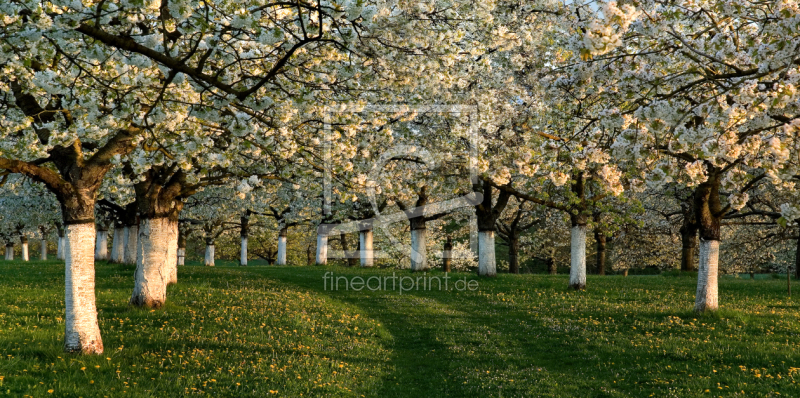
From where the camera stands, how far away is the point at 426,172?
82.0 ft

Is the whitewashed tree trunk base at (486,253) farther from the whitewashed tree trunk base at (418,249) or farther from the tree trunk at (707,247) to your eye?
the tree trunk at (707,247)

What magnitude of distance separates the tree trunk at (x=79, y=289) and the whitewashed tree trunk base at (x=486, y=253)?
1996cm

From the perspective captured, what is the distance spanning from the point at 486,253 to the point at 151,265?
650 inches

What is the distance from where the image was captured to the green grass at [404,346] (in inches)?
396

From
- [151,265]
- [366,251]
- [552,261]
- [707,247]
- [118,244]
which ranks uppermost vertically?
[707,247]

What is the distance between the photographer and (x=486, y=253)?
28.1m

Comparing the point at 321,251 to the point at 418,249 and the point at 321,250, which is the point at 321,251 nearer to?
the point at 321,250

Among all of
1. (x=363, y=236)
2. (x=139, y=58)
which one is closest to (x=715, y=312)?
(x=139, y=58)

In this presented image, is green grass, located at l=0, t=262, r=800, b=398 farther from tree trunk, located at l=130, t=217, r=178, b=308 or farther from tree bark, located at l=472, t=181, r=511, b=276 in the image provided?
tree bark, located at l=472, t=181, r=511, b=276

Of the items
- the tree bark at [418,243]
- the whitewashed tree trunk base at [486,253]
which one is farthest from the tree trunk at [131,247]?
the whitewashed tree trunk base at [486,253]

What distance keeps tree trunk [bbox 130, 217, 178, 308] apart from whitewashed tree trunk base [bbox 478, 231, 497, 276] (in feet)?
51.3

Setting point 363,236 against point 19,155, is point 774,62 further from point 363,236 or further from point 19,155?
point 363,236

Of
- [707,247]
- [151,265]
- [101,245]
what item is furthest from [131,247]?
[707,247]

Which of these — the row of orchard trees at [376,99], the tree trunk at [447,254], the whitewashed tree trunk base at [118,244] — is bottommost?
the tree trunk at [447,254]
